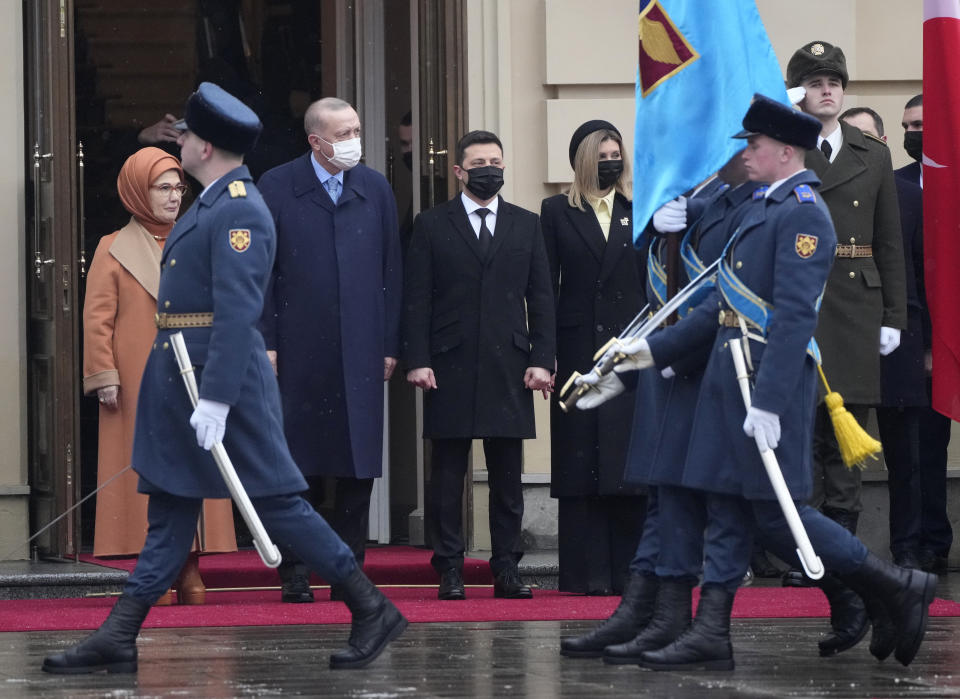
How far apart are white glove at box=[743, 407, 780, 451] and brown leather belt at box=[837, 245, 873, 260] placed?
104 inches

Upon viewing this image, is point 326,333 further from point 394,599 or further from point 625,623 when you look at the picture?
point 625,623

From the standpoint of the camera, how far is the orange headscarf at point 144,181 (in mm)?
7629

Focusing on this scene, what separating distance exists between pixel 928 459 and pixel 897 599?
10.5ft

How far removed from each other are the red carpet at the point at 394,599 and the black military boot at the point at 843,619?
104 centimetres

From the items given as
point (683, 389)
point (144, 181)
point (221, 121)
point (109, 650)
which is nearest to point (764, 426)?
point (683, 389)

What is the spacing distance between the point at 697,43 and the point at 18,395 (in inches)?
150

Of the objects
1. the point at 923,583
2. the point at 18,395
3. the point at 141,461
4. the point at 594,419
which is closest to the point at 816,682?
the point at 923,583

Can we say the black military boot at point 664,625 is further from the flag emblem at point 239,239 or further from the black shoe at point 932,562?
the black shoe at point 932,562

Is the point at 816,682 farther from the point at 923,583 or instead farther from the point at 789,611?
the point at 789,611

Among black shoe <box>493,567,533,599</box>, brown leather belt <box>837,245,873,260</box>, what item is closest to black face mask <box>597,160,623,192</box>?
brown leather belt <box>837,245,873,260</box>

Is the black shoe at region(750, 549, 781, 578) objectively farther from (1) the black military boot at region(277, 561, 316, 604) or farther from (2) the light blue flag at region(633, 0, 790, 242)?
(2) the light blue flag at region(633, 0, 790, 242)

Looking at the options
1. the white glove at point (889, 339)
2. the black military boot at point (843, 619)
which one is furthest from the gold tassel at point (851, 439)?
the white glove at point (889, 339)

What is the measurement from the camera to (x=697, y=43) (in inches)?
242

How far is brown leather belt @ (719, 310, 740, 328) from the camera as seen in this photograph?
552 centimetres
